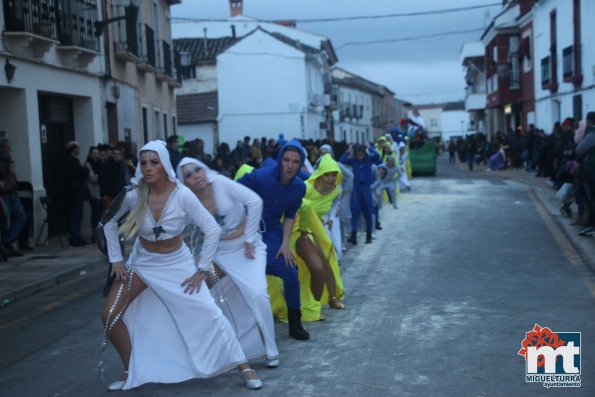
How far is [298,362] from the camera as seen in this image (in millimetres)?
6297

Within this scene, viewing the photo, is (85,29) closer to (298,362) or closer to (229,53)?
(298,362)

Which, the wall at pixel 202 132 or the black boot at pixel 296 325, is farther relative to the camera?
the wall at pixel 202 132

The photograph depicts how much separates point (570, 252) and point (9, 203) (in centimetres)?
855

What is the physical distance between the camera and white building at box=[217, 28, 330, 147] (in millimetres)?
48938

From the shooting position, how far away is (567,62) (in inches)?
1252

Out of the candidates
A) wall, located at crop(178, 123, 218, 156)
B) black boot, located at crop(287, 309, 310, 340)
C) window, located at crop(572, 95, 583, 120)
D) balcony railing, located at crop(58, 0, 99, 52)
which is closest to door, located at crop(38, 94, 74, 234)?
balcony railing, located at crop(58, 0, 99, 52)

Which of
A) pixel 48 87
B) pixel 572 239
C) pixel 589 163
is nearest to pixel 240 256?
pixel 572 239

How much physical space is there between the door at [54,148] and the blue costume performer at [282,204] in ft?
35.0

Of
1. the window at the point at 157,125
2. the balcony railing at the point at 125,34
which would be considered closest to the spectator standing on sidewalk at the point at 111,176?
the balcony railing at the point at 125,34

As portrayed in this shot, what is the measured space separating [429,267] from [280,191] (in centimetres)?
455

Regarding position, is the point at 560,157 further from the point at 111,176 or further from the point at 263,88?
the point at 263,88

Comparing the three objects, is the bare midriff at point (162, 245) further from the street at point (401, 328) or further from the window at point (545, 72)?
the window at point (545, 72)

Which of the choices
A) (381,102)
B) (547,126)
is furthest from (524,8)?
(381,102)

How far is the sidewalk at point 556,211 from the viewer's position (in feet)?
37.7
